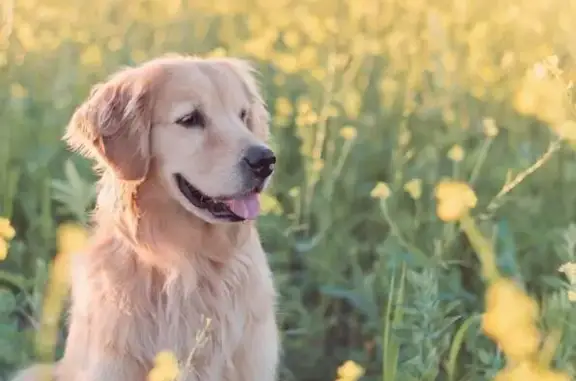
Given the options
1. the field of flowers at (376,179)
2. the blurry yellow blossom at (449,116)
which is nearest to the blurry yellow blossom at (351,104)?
the field of flowers at (376,179)

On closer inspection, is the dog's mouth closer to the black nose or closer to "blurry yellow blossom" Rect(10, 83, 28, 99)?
the black nose

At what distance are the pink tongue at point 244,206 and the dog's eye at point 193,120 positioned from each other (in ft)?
0.83

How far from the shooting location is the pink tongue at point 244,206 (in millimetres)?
2688

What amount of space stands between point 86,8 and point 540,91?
551 centimetres

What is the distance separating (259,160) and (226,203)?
0.57 feet

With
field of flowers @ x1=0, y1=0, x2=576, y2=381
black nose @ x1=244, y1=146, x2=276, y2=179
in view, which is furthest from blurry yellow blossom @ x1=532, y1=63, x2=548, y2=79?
black nose @ x1=244, y1=146, x2=276, y2=179

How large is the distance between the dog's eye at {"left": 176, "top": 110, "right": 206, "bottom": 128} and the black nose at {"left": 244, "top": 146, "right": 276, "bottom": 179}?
0.63 feet

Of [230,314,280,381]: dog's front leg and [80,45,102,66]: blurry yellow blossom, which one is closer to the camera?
[230,314,280,381]: dog's front leg

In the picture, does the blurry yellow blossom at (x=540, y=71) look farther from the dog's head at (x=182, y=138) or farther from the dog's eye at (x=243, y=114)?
the dog's eye at (x=243, y=114)

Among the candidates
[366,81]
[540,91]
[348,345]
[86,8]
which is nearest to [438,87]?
[366,81]

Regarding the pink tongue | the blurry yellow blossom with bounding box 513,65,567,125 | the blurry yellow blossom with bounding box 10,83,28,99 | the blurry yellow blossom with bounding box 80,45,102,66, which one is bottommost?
the pink tongue

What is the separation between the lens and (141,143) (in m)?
2.71

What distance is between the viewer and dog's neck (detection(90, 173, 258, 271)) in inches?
105

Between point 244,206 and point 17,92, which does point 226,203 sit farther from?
point 17,92
